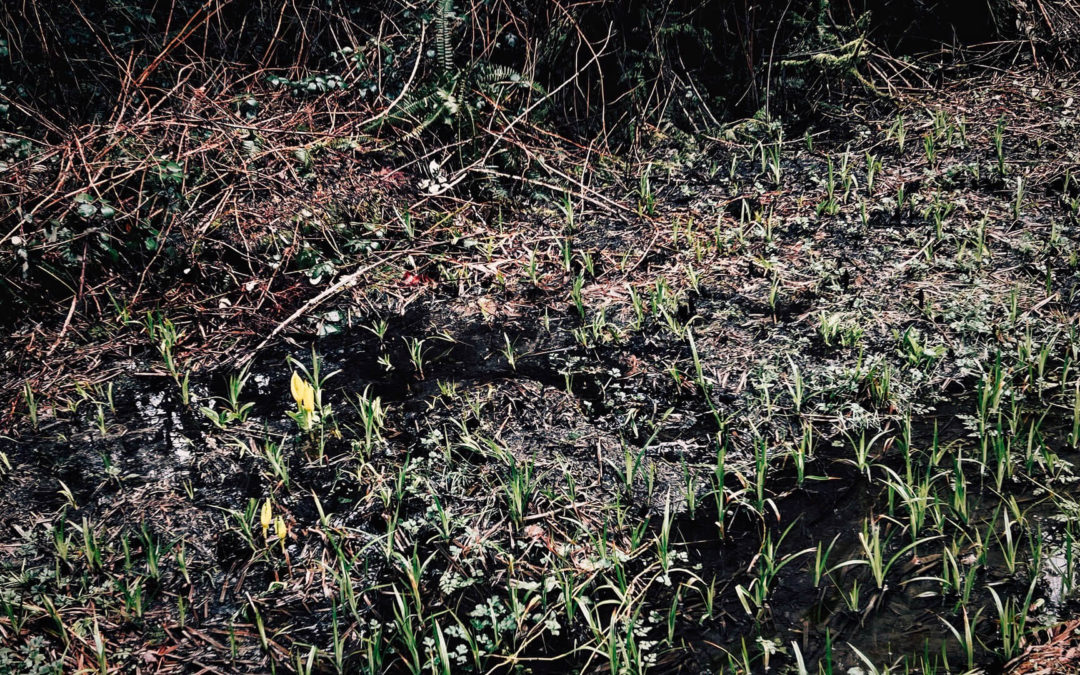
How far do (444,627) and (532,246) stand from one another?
2168 mm

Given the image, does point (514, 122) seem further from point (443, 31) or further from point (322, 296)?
point (322, 296)

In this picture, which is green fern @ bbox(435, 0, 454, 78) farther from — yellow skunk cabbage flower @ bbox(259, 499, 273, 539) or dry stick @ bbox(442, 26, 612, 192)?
yellow skunk cabbage flower @ bbox(259, 499, 273, 539)

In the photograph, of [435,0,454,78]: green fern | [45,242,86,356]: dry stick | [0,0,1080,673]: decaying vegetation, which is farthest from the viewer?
[435,0,454,78]: green fern

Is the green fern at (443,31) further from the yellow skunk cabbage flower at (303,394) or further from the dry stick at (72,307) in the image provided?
the yellow skunk cabbage flower at (303,394)

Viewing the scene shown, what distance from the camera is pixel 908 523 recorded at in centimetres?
223

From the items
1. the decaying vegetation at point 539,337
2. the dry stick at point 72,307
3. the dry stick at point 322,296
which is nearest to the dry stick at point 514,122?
the decaying vegetation at point 539,337

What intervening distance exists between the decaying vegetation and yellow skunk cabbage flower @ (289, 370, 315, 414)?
0.01 meters

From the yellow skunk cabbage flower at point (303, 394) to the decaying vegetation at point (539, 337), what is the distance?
0.01 meters

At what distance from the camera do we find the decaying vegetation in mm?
2041

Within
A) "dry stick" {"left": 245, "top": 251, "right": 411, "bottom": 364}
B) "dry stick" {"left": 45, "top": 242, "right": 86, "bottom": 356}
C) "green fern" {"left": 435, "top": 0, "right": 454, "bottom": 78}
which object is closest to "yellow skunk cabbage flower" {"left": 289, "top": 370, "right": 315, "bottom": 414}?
"dry stick" {"left": 245, "top": 251, "right": 411, "bottom": 364}

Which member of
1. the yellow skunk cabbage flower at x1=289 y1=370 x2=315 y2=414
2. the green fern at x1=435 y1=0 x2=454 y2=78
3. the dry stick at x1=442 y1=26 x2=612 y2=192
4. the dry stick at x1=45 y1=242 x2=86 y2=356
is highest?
the green fern at x1=435 y1=0 x2=454 y2=78

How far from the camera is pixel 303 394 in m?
2.55

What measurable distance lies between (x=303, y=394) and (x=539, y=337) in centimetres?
105

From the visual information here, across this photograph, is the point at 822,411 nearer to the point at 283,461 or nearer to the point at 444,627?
the point at 444,627
